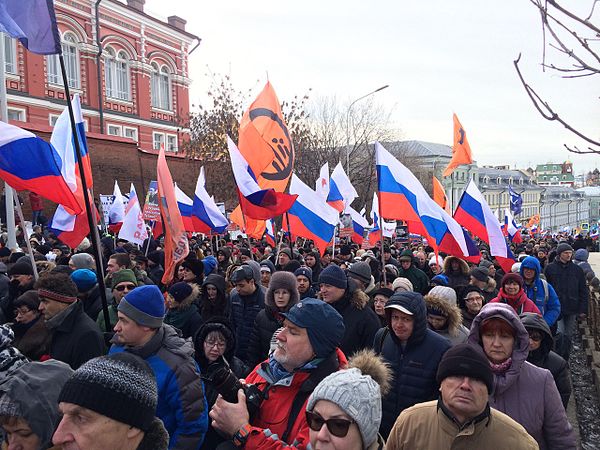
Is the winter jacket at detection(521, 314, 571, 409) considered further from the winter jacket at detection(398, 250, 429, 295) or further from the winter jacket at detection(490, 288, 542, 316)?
the winter jacket at detection(398, 250, 429, 295)

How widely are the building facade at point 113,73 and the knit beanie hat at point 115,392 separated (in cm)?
2582

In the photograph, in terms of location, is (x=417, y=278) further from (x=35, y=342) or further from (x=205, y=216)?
(x=35, y=342)

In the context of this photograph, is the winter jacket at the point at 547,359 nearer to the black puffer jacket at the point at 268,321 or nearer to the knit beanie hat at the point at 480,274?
the black puffer jacket at the point at 268,321

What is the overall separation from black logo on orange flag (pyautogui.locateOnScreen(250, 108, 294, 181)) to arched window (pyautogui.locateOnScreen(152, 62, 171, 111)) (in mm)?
29902

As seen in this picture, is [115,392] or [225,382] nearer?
[115,392]

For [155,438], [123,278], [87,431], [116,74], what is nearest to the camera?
[87,431]

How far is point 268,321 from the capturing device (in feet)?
16.3

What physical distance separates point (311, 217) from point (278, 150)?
1.30m

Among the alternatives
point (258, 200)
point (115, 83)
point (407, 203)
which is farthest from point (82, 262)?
point (115, 83)

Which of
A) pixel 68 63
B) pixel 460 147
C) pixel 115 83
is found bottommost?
pixel 460 147

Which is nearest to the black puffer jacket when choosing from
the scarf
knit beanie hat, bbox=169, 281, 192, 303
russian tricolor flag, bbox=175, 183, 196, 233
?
knit beanie hat, bbox=169, 281, 192, 303

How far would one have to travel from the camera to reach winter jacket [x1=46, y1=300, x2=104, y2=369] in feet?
12.1

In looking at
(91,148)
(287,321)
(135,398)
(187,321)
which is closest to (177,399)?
(287,321)

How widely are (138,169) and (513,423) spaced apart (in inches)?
997
